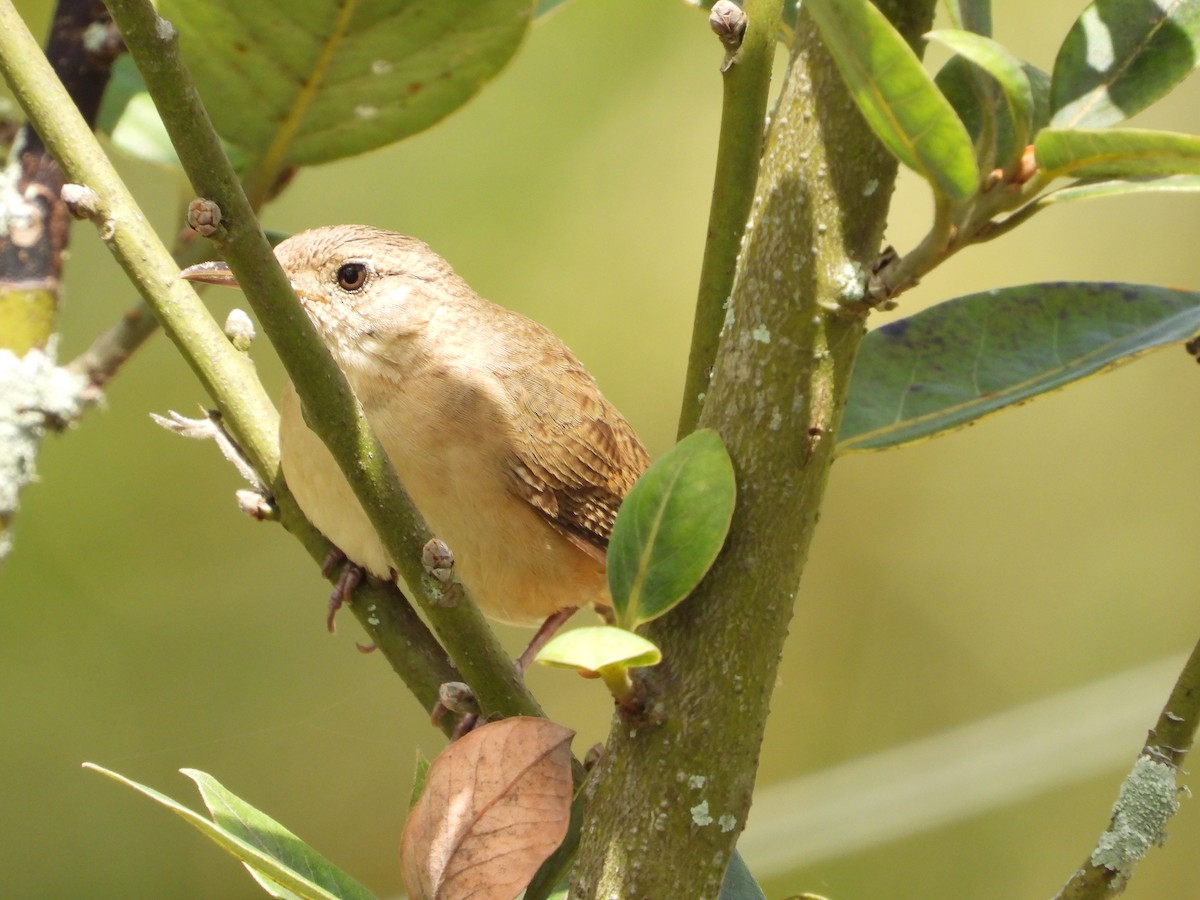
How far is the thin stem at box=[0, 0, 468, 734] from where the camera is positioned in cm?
113

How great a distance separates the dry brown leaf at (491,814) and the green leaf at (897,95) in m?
0.46

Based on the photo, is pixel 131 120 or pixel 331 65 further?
pixel 131 120

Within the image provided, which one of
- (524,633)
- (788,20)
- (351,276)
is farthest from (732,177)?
(524,633)

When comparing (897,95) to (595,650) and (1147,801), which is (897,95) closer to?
(595,650)

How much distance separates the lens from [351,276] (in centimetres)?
212

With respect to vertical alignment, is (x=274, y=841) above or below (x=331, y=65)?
below

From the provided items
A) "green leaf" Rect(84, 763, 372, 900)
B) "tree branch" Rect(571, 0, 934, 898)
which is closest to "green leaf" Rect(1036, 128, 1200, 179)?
"tree branch" Rect(571, 0, 934, 898)

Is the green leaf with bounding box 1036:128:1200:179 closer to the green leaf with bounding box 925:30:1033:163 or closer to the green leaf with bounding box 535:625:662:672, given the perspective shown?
the green leaf with bounding box 925:30:1033:163

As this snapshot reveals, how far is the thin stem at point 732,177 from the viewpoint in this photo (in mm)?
1043

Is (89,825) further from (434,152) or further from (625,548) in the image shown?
(625,548)

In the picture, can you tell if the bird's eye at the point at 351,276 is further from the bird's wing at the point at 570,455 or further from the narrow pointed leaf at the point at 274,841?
the narrow pointed leaf at the point at 274,841

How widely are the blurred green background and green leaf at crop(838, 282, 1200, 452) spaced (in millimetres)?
2362

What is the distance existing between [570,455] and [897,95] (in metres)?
1.28

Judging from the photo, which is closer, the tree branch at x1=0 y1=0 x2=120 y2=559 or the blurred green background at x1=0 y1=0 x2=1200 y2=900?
the tree branch at x1=0 y1=0 x2=120 y2=559
